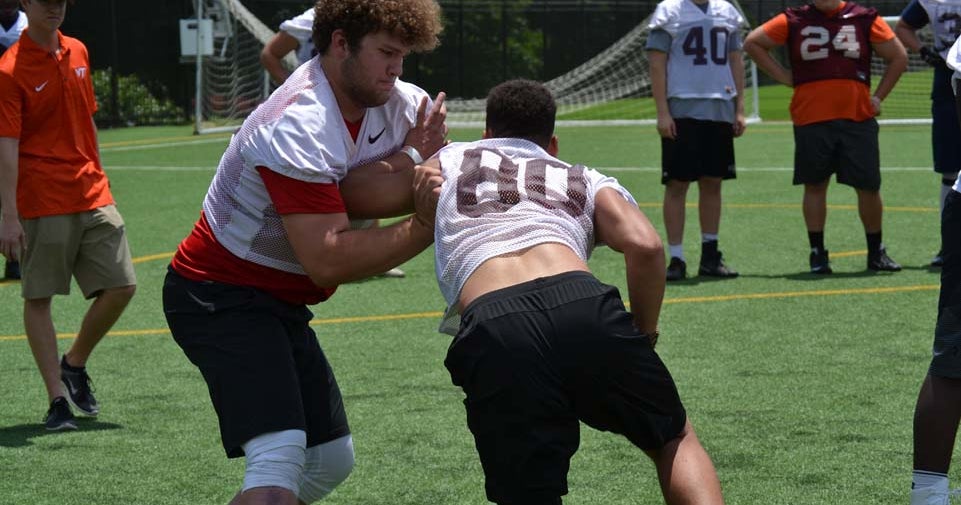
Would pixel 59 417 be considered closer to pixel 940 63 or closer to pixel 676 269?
pixel 676 269

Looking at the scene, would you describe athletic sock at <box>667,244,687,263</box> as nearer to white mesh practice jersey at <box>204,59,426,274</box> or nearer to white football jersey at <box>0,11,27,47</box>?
white football jersey at <box>0,11,27,47</box>

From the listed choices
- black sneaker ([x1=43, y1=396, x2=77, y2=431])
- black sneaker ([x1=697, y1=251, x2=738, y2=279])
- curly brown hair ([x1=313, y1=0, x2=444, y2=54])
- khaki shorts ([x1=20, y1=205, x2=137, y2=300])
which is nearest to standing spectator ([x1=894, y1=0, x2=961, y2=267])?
black sneaker ([x1=697, y1=251, x2=738, y2=279])

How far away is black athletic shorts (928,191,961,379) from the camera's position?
4695 millimetres

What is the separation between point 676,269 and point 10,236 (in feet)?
17.8

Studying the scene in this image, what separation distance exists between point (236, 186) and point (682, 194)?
22.8 feet

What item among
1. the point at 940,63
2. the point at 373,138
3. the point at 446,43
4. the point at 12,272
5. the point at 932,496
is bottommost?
the point at 446,43

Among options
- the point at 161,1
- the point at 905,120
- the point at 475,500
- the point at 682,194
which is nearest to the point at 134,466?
the point at 475,500

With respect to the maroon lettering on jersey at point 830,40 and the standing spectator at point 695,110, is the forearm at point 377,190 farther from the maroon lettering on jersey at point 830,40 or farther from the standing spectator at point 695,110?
the maroon lettering on jersey at point 830,40

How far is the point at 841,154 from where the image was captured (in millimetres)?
10750

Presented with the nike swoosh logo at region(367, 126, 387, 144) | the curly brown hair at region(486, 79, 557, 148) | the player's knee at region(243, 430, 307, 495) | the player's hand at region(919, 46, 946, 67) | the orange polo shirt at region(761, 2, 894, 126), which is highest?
the curly brown hair at region(486, 79, 557, 148)

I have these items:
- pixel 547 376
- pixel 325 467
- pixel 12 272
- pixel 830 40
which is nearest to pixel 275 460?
pixel 325 467

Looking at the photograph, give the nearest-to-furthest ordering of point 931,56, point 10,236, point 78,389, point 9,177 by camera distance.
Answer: point 10,236 < point 9,177 < point 78,389 < point 931,56

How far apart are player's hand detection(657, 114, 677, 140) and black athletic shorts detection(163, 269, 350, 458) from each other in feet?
21.1

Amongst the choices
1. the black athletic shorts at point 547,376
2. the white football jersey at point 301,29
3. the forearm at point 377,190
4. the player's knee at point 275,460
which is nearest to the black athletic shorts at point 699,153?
the white football jersey at point 301,29
